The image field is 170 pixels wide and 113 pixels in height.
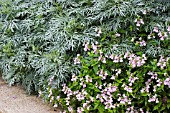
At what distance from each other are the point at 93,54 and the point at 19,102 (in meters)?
0.82

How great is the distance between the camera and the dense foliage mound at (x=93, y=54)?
8.55 ft

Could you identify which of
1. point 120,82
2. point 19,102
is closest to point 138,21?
point 120,82

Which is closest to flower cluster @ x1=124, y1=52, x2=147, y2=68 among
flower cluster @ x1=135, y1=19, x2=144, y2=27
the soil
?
flower cluster @ x1=135, y1=19, x2=144, y2=27

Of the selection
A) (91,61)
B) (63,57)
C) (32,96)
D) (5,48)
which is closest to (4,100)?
(32,96)

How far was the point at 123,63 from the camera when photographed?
2674 mm

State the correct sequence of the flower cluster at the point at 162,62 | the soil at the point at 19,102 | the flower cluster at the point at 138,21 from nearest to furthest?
the flower cluster at the point at 162,62
the flower cluster at the point at 138,21
the soil at the point at 19,102

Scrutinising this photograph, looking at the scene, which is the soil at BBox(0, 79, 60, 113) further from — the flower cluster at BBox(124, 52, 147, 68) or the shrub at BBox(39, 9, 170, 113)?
the flower cluster at BBox(124, 52, 147, 68)

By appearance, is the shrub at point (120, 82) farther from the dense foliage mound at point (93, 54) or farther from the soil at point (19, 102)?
the soil at point (19, 102)

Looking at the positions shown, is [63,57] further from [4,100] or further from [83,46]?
[4,100]

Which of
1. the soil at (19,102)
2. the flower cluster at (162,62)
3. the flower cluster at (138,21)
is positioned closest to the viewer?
the flower cluster at (162,62)

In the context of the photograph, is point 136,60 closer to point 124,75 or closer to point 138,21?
point 124,75

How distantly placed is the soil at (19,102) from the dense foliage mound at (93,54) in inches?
2.9

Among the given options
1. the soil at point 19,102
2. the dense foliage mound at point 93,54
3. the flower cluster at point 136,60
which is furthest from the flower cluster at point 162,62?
the soil at point 19,102

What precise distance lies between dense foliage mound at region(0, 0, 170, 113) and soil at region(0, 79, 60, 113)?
2.9 inches
